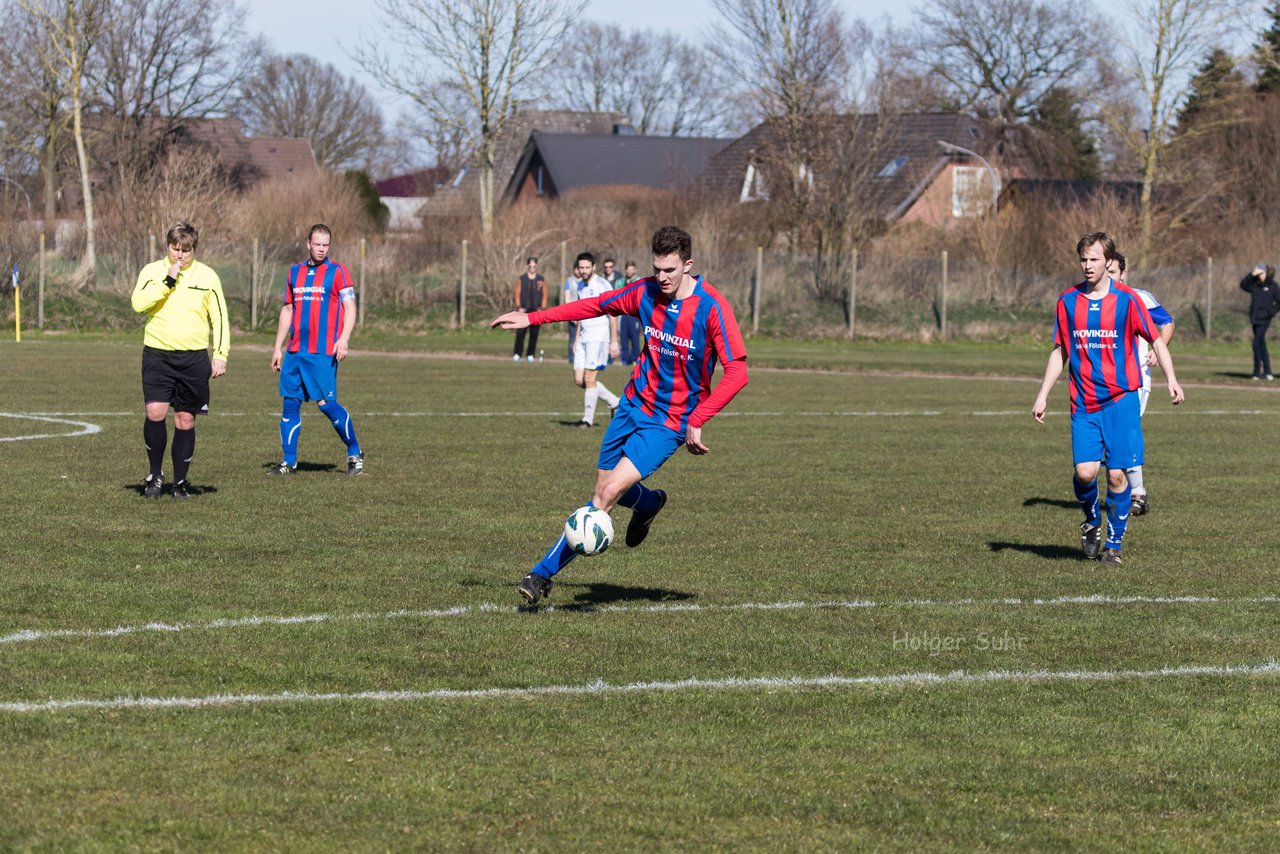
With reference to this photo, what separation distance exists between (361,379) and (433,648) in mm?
20162

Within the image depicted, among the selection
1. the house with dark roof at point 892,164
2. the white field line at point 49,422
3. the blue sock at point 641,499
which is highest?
the house with dark roof at point 892,164

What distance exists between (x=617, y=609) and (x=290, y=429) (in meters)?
6.32

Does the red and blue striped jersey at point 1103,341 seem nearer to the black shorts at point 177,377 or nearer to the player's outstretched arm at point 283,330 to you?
the black shorts at point 177,377

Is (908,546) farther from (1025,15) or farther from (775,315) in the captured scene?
(1025,15)

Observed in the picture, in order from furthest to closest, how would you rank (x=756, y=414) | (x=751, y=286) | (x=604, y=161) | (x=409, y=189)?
(x=409, y=189), (x=604, y=161), (x=751, y=286), (x=756, y=414)

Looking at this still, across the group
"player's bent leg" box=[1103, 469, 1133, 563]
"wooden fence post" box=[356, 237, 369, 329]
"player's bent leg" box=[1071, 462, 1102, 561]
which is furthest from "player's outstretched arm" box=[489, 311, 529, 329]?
"wooden fence post" box=[356, 237, 369, 329]

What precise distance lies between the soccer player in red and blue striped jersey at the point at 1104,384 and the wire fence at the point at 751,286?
35354 millimetres

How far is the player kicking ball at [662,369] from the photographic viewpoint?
26.7ft

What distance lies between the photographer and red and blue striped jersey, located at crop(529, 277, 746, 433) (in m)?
8.23

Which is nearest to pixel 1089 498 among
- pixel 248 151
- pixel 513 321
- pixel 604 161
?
pixel 513 321

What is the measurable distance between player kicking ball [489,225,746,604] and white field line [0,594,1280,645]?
1.27 ft

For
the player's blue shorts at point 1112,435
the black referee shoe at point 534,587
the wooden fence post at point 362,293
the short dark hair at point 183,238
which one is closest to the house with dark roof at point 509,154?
the wooden fence post at point 362,293

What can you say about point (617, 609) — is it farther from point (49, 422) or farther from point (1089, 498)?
point (49, 422)

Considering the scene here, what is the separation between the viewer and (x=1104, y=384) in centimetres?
1016
